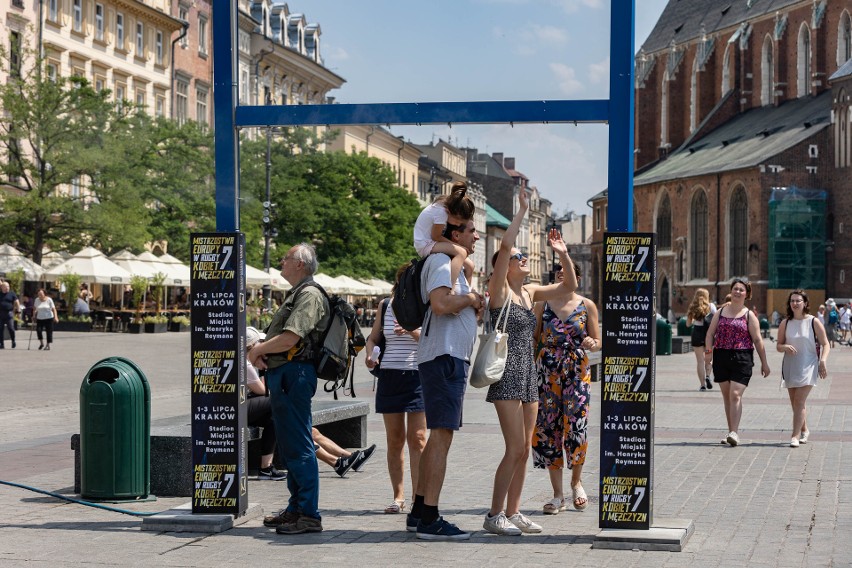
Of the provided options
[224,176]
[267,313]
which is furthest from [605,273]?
[267,313]

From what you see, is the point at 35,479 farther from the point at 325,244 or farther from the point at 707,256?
the point at 707,256

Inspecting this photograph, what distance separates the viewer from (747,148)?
85.3m

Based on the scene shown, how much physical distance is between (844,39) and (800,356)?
71.3m

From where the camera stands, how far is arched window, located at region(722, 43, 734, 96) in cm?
9419

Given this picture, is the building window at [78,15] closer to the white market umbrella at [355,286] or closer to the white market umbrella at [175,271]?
the white market umbrella at [175,271]

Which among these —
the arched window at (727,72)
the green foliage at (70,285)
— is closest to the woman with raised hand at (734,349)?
the green foliage at (70,285)

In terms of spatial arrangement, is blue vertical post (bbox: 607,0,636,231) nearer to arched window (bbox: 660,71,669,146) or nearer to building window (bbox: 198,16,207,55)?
building window (bbox: 198,16,207,55)

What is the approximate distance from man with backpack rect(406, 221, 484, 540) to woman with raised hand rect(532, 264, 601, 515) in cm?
156

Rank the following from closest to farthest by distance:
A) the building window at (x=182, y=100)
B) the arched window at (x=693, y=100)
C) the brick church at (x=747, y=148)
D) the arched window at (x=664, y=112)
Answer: the building window at (x=182, y=100)
the brick church at (x=747, y=148)
the arched window at (x=693, y=100)
the arched window at (x=664, y=112)

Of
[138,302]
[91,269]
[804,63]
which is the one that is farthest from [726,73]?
[91,269]

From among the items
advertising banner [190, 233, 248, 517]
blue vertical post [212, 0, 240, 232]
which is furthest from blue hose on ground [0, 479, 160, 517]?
blue vertical post [212, 0, 240, 232]

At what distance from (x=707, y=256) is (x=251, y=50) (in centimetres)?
3470

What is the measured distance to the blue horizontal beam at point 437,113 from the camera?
27.0 feet

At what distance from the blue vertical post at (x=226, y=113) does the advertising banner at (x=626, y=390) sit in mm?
2301
